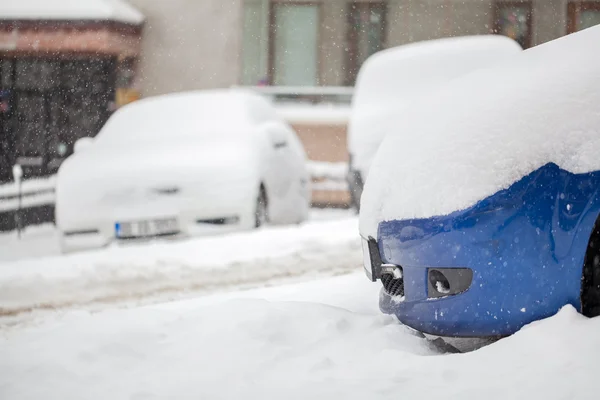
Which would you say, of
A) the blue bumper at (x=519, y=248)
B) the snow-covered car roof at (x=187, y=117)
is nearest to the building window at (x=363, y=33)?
the snow-covered car roof at (x=187, y=117)

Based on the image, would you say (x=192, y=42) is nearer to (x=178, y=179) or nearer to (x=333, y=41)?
(x=333, y=41)

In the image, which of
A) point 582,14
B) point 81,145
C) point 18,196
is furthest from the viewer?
point 582,14

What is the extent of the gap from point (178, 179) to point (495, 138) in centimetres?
517

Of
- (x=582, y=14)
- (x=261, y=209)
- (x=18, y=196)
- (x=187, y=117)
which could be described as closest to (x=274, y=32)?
(x=582, y=14)

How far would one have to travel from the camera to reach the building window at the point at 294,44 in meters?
21.1

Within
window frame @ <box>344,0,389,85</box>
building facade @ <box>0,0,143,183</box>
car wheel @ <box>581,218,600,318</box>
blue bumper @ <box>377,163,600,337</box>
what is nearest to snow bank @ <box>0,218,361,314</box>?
blue bumper @ <box>377,163,600,337</box>

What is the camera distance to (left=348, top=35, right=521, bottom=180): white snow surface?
10539mm

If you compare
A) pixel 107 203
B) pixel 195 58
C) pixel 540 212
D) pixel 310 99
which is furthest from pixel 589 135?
pixel 195 58

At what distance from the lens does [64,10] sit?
1964 centimetres

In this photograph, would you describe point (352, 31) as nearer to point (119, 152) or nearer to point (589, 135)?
point (119, 152)

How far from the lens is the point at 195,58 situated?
2158 centimetres

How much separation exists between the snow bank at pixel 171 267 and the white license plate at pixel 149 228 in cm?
11

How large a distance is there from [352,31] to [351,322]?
17.0 m

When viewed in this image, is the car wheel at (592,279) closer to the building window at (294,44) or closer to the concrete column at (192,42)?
the building window at (294,44)
